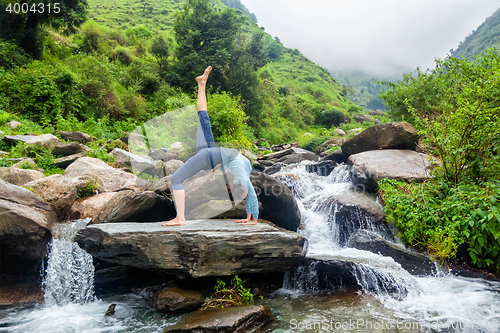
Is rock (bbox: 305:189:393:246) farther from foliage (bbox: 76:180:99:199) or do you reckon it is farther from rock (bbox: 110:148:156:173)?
foliage (bbox: 76:180:99:199)

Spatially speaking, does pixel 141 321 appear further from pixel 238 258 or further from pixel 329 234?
pixel 329 234

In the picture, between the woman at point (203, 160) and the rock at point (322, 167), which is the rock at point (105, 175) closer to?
the woman at point (203, 160)

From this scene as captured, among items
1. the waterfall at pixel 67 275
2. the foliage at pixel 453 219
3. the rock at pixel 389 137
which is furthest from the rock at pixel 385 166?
the waterfall at pixel 67 275

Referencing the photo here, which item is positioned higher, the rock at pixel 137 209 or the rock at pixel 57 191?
the rock at pixel 57 191

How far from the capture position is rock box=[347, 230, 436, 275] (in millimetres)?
5227

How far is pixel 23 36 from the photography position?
1444 cm

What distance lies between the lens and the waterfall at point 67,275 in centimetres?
440

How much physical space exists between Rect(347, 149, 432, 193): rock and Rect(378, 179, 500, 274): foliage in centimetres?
171

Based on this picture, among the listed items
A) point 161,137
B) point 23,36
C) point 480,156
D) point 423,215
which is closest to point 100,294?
point 423,215

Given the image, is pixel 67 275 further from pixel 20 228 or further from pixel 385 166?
pixel 385 166

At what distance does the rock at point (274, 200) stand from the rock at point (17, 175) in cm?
546

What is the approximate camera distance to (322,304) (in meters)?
4.45

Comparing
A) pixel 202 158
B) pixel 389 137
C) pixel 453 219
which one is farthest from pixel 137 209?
pixel 389 137

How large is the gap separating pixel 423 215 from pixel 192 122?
7.99 meters
